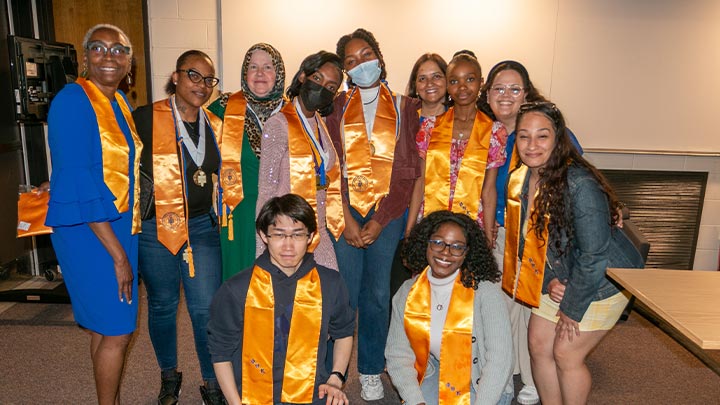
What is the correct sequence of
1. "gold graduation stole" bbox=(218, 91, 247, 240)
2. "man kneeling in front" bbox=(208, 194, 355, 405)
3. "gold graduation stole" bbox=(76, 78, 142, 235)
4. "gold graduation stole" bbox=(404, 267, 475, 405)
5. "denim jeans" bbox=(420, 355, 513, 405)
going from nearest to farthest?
"man kneeling in front" bbox=(208, 194, 355, 405) → "gold graduation stole" bbox=(76, 78, 142, 235) → "gold graduation stole" bbox=(404, 267, 475, 405) → "denim jeans" bbox=(420, 355, 513, 405) → "gold graduation stole" bbox=(218, 91, 247, 240)

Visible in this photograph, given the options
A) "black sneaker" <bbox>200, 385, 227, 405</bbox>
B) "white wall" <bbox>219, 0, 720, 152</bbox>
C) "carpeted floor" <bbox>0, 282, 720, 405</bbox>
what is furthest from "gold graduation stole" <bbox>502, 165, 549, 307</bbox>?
"white wall" <bbox>219, 0, 720, 152</bbox>

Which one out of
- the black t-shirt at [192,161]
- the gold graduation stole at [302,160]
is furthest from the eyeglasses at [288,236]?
the black t-shirt at [192,161]

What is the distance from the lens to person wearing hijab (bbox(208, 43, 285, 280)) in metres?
2.43

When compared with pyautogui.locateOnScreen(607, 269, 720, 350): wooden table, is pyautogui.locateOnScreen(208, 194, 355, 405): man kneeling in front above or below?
below

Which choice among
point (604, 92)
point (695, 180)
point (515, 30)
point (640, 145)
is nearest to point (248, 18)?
point (515, 30)

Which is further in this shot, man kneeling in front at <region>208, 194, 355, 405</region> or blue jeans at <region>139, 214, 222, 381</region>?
blue jeans at <region>139, 214, 222, 381</region>

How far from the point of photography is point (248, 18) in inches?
170

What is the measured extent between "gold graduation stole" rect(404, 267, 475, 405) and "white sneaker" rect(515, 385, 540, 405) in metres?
0.76

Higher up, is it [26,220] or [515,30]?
[515,30]

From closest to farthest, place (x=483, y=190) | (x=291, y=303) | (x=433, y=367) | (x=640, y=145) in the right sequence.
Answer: (x=291, y=303)
(x=433, y=367)
(x=483, y=190)
(x=640, y=145)

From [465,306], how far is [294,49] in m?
2.92

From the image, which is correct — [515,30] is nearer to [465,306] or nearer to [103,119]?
[465,306]

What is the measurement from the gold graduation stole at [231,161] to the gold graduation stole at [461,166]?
911 mm

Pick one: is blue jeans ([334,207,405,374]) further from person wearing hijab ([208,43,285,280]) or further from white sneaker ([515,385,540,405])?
white sneaker ([515,385,540,405])
